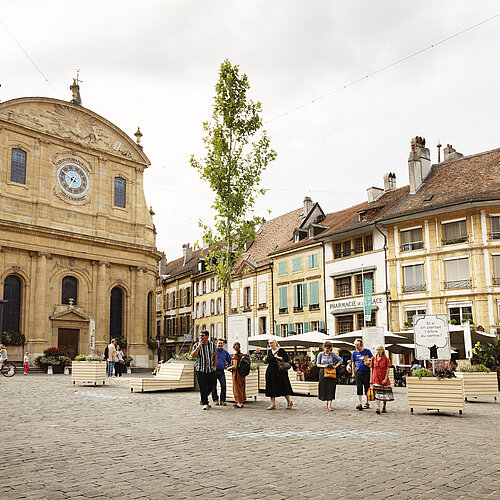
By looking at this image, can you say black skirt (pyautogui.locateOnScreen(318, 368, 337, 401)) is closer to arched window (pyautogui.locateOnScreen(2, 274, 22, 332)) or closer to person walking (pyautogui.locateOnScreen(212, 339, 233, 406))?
person walking (pyautogui.locateOnScreen(212, 339, 233, 406))

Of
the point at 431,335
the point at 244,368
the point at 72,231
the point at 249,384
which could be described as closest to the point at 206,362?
the point at 244,368

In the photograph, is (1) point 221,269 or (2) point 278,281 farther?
(2) point 278,281

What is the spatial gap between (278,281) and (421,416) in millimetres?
30997

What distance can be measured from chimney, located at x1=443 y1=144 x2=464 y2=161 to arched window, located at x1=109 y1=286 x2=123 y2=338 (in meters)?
25.5

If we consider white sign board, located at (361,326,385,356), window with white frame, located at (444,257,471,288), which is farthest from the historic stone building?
white sign board, located at (361,326,385,356)

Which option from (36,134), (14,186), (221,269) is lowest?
(221,269)

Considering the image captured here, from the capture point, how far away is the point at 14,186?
127 ft

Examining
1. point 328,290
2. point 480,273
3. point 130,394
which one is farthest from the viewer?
point 328,290

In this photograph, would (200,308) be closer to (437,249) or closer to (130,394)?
(437,249)

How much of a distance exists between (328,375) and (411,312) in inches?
827

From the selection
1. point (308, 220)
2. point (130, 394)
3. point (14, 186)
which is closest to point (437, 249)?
point (308, 220)

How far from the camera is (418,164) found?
36.7 m

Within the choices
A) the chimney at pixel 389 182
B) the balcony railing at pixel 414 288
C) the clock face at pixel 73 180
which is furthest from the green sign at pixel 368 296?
the clock face at pixel 73 180

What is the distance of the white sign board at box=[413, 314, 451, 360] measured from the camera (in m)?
14.5
